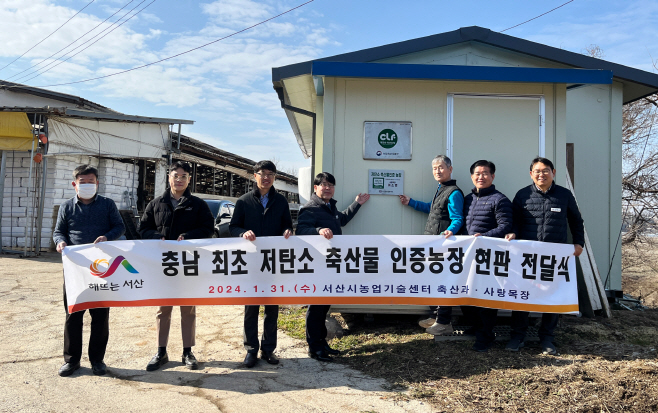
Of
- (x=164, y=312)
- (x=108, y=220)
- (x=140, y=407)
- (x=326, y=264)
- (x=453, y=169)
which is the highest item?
(x=453, y=169)

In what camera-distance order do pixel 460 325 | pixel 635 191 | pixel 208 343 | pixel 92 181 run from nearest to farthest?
pixel 92 181 < pixel 208 343 < pixel 460 325 < pixel 635 191

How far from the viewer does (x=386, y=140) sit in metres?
5.27

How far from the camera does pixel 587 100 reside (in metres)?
6.80

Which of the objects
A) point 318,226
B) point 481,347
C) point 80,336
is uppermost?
Answer: point 318,226

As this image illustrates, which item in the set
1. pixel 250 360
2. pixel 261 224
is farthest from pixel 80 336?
pixel 261 224

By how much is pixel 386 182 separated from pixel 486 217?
1.34 m

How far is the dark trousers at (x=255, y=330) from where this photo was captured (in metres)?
4.05

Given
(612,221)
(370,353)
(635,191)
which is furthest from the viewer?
(635,191)

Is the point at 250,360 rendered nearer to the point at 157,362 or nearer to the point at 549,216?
the point at 157,362

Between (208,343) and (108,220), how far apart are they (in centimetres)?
163

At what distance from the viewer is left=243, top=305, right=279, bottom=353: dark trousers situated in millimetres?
4055

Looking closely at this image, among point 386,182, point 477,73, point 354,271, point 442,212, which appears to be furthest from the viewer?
point 386,182

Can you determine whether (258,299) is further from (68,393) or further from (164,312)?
(68,393)

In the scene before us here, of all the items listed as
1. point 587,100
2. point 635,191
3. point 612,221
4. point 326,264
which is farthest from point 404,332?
point 635,191
